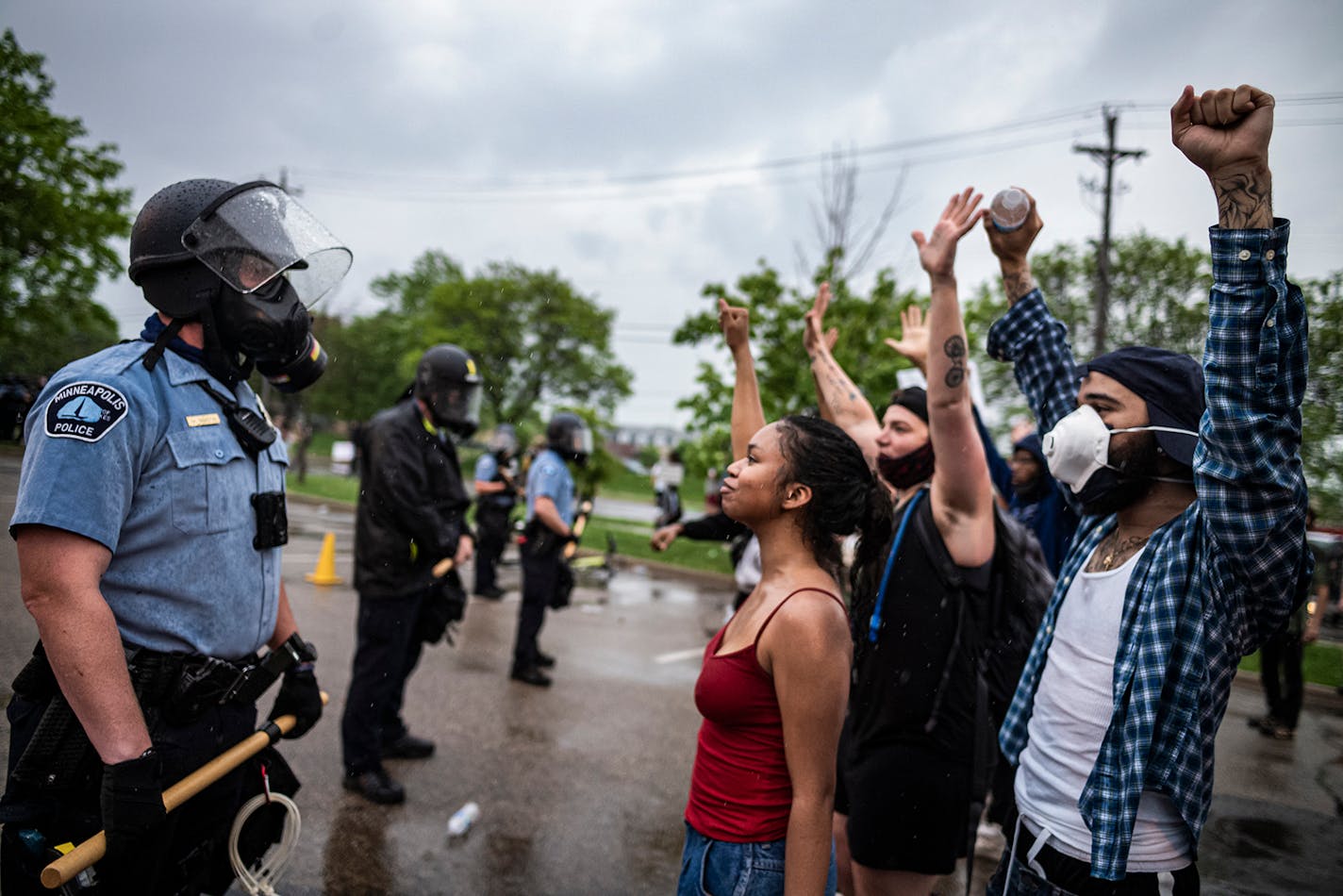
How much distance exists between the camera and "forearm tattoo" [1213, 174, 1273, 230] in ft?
4.86

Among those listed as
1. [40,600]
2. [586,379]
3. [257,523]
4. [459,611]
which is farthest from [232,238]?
[586,379]

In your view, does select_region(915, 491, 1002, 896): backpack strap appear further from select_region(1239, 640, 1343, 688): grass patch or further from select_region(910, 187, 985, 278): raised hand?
select_region(1239, 640, 1343, 688): grass patch

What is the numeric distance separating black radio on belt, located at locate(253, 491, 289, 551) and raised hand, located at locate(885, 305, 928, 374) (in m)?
2.09

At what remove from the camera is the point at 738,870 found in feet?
6.08

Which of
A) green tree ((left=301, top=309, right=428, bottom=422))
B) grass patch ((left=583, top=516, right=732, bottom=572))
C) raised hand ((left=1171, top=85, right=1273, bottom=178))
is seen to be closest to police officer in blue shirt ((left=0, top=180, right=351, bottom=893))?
raised hand ((left=1171, top=85, right=1273, bottom=178))

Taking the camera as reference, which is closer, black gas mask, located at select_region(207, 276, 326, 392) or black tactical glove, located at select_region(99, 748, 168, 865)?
black tactical glove, located at select_region(99, 748, 168, 865)

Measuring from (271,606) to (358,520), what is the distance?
7.54 ft

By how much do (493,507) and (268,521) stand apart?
26.0ft

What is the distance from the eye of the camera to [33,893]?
176 centimetres

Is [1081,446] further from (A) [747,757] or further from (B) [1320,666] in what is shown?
(B) [1320,666]

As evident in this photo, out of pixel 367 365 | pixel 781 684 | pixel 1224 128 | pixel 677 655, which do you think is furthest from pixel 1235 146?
pixel 367 365

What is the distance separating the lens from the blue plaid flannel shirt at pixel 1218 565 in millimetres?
1494

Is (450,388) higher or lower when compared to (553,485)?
higher

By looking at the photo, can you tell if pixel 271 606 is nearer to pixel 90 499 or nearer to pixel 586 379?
pixel 90 499
